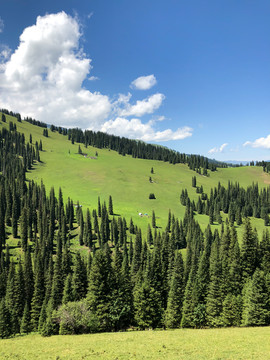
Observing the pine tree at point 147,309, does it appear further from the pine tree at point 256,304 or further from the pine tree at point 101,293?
the pine tree at point 256,304

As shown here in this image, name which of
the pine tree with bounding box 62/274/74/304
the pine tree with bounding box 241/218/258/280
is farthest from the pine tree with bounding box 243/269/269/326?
the pine tree with bounding box 62/274/74/304

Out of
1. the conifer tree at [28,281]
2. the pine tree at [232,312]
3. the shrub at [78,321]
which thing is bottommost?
the conifer tree at [28,281]

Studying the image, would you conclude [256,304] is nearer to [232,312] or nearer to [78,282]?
[232,312]

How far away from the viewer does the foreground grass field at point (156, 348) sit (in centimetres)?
2592

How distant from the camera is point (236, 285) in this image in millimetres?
55625

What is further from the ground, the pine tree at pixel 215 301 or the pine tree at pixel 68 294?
the pine tree at pixel 215 301

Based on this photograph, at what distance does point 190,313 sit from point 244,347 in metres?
30.0

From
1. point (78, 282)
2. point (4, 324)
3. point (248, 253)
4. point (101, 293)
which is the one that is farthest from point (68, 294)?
point (248, 253)

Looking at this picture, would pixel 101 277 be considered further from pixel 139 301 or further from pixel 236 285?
pixel 236 285

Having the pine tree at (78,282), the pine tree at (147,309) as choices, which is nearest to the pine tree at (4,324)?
the pine tree at (78,282)

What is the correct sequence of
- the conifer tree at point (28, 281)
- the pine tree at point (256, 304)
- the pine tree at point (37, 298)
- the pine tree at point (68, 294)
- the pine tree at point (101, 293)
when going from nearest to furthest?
the pine tree at point (256, 304), the pine tree at point (101, 293), the pine tree at point (68, 294), the pine tree at point (37, 298), the conifer tree at point (28, 281)

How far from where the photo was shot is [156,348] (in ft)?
94.5

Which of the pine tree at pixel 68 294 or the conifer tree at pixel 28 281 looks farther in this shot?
the conifer tree at pixel 28 281

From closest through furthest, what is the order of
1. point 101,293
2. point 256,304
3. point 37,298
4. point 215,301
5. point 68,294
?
point 256,304
point 101,293
point 215,301
point 68,294
point 37,298
